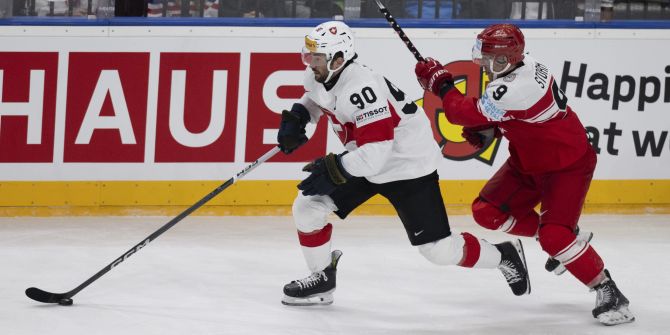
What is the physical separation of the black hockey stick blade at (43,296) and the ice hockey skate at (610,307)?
2.02 metres

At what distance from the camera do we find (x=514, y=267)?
16.1 feet

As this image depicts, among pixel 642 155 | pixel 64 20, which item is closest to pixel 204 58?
pixel 64 20

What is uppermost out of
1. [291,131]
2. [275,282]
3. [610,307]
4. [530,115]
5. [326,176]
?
[530,115]

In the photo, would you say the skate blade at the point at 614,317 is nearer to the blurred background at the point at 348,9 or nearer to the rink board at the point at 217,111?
the rink board at the point at 217,111

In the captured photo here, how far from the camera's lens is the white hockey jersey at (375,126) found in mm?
4434

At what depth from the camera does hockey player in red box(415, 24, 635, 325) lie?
14.8 ft

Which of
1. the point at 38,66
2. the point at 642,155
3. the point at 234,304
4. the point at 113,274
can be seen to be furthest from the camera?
the point at 642,155

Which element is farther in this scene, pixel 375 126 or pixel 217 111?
pixel 217 111

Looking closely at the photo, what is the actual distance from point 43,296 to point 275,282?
3.42ft

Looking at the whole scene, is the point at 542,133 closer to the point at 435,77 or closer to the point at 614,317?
the point at 435,77

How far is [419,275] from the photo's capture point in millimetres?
5469

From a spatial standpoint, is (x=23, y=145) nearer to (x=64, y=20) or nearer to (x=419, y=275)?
(x=64, y=20)

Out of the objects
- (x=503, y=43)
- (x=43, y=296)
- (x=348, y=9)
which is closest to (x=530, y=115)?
(x=503, y=43)

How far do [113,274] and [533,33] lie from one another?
9.20ft
